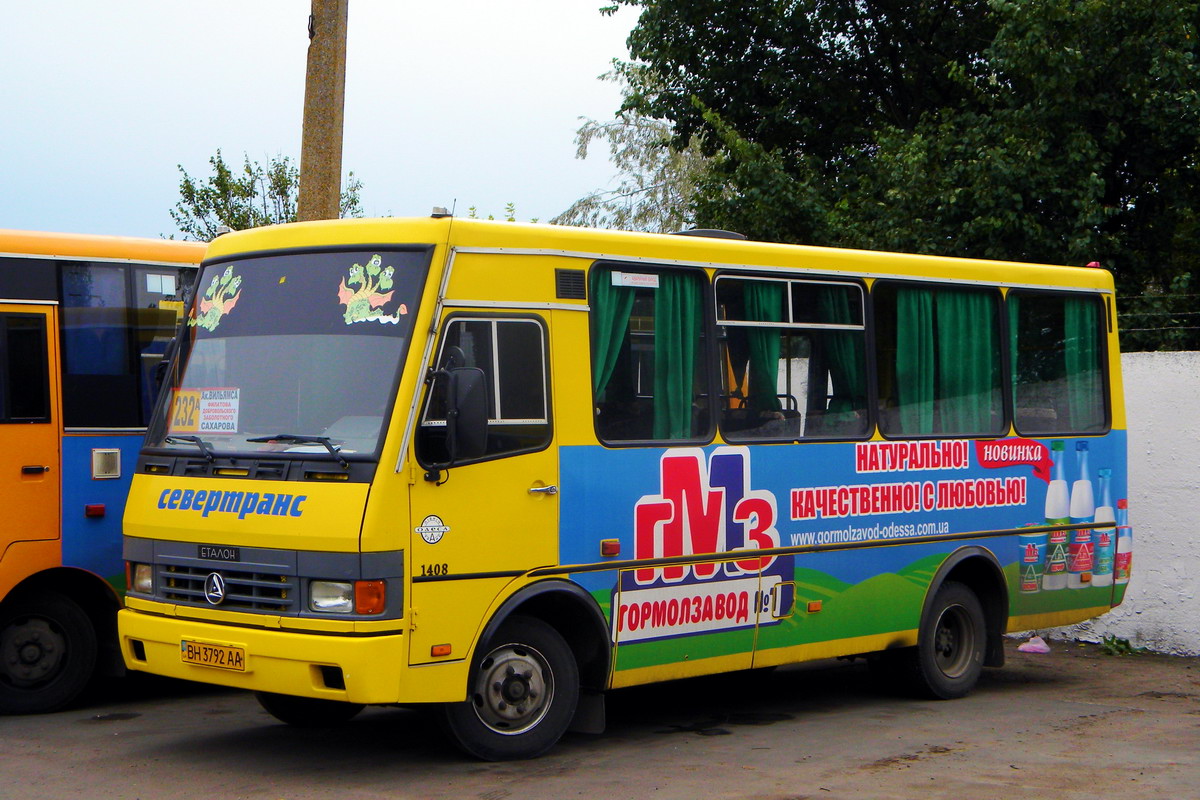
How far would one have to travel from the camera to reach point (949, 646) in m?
10.6

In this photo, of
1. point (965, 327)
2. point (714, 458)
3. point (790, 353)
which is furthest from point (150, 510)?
point (965, 327)

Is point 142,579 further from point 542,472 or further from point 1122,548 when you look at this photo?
point 1122,548

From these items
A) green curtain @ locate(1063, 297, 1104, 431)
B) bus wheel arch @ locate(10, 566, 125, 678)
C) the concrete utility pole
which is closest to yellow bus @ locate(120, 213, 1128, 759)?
green curtain @ locate(1063, 297, 1104, 431)

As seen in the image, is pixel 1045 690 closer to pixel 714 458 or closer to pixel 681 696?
pixel 681 696

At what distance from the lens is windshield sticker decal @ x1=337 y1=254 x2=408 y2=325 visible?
24.6 feet

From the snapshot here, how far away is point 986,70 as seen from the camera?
23.1m

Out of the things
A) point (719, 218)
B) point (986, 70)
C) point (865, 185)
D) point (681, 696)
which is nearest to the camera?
point (681, 696)

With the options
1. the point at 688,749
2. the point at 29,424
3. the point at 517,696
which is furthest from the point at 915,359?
the point at 29,424

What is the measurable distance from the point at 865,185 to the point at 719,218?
2358 mm

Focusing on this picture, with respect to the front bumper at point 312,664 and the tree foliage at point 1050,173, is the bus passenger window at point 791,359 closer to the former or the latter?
the front bumper at point 312,664

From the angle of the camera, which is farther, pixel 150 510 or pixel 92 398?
pixel 92 398

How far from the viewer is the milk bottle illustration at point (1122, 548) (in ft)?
37.3

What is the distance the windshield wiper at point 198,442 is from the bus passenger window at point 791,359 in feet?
9.58

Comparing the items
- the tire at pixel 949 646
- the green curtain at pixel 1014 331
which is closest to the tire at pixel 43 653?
the tire at pixel 949 646
